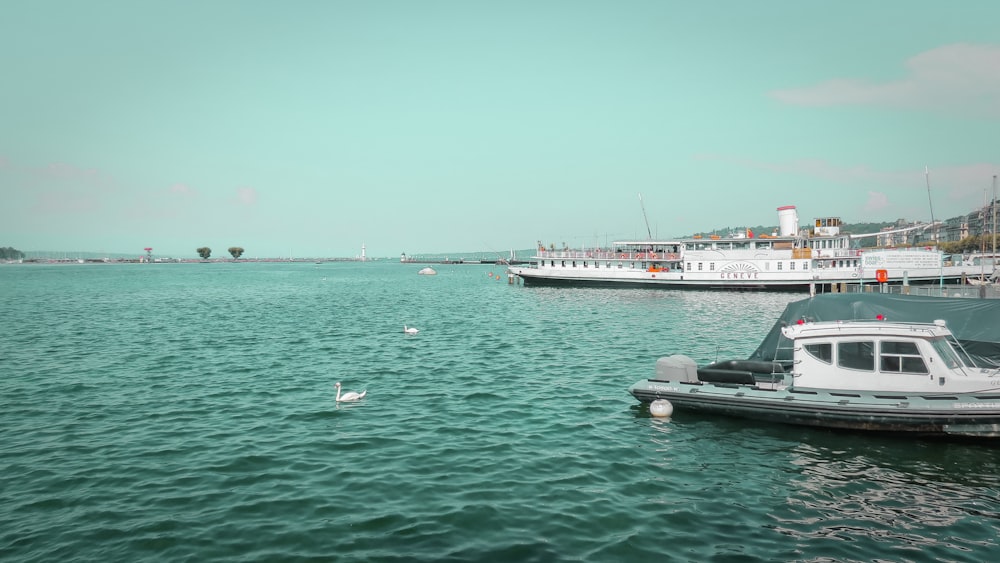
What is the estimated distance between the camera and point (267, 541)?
10305 millimetres

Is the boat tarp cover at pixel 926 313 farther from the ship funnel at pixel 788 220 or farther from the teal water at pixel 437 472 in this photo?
the ship funnel at pixel 788 220

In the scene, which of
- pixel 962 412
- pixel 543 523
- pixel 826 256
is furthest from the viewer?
pixel 826 256

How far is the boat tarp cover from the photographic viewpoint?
1786cm

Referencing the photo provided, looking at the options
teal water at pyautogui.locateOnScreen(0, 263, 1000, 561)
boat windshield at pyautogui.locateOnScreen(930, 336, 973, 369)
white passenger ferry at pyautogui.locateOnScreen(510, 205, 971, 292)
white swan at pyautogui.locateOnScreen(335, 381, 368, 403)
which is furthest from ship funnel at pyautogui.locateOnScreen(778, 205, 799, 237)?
white swan at pyautogui.locateOnScreen(335, 381, 368, 403)

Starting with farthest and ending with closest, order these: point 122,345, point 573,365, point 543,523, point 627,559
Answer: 1. point 122,345
2. point 573,365
3. point 543,523
4. point 627,559

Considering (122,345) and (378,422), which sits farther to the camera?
(122,345)

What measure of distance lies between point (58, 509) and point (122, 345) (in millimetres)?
24312

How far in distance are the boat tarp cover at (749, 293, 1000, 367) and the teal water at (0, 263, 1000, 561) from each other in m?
4.37

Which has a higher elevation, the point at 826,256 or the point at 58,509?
the point at 826,256

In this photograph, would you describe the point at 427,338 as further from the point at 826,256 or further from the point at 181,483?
the point at 826,256

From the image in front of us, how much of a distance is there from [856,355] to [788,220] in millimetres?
64583

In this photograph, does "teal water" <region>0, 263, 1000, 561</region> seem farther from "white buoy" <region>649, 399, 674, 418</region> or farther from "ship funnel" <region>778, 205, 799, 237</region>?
"ship funnel" <region>778, 205, 799, 237</region>

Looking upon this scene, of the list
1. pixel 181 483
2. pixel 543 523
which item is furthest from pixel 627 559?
pixel 181 483

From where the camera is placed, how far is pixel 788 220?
74875mm
